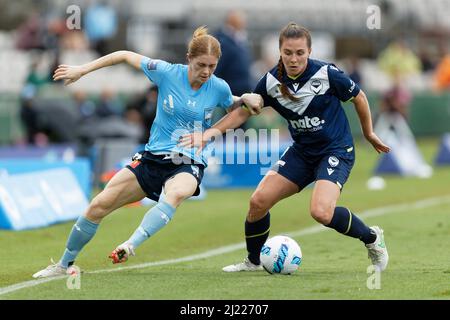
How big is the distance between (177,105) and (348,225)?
177 cm

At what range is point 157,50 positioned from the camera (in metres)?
27.5

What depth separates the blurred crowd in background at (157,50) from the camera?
21.0 meters

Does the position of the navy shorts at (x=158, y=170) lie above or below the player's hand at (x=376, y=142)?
below

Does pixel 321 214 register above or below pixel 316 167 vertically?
below

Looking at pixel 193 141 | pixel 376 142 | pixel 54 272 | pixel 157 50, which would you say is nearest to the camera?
pixel 193 141

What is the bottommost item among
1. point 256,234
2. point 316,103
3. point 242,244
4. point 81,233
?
point 242,244

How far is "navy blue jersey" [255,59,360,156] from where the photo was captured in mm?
9125


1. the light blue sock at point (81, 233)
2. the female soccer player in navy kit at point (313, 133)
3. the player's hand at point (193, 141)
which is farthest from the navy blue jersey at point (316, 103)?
the light blue sock at point (81, 233)

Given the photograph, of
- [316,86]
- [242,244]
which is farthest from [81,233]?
[242,244]

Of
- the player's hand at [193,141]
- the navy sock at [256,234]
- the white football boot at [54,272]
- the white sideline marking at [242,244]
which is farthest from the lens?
the navy sock at [256,234]

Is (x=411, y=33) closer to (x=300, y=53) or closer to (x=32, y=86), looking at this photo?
(x=32, y=86)

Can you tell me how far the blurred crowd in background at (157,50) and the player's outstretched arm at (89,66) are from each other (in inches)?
250

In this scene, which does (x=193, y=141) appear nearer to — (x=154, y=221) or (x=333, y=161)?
(x=154, y=221)

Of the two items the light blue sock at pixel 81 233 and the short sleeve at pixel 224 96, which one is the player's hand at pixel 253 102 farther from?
the light blue sock at pixel 81 233
